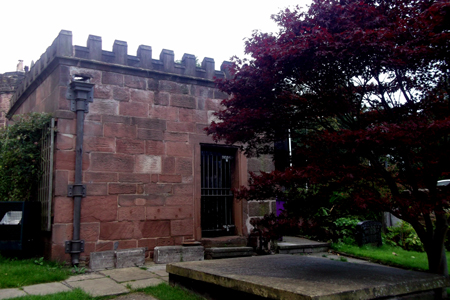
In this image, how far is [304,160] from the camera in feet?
17.1

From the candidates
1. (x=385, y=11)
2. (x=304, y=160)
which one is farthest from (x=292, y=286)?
(x=385, y=11)

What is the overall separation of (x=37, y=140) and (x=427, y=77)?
6953 mm

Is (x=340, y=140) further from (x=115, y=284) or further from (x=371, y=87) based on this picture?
(x=115, y=284)

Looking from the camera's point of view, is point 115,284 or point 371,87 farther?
point 115,284

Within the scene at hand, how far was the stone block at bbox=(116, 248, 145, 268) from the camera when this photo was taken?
6.89 metres

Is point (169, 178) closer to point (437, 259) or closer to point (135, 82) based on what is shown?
point (135, 82)

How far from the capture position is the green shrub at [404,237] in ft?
32.6

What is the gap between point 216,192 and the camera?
28.8 ft

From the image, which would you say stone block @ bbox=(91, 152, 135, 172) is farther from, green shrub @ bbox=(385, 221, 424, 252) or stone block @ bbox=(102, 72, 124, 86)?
green shrub @ bbox=(385, 221, 424, 252)

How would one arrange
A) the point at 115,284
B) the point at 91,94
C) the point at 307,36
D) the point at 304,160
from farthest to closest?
the point at 91,94, the point at 115,284, the point at 304,160, the point at 307,36

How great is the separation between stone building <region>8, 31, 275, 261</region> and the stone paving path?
0.97m

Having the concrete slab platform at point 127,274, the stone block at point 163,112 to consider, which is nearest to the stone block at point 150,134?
the stone block at point 163,112

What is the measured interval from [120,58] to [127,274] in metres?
4.17

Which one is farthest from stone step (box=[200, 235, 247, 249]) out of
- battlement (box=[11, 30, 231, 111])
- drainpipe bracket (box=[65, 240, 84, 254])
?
battlement (box=[11, 30, 231, 111])
